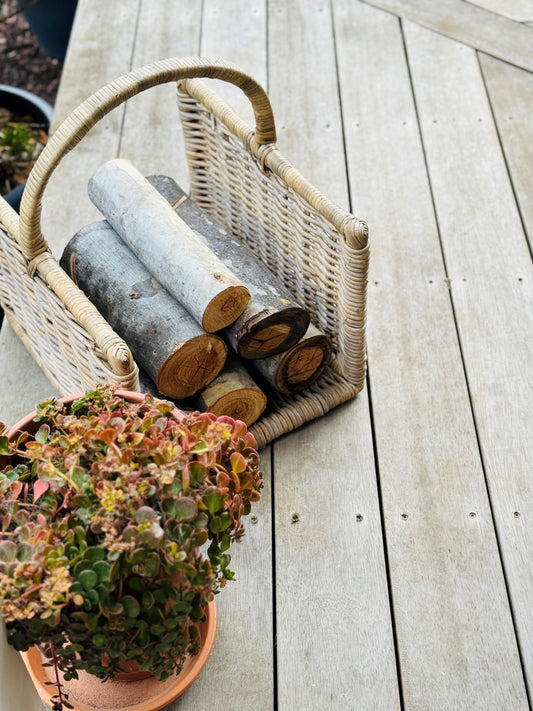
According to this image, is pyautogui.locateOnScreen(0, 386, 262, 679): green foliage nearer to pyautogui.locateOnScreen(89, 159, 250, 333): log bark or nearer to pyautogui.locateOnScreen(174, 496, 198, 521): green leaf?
pyautogui.locateOnScreen(174, 496, 198, 521): green leaf

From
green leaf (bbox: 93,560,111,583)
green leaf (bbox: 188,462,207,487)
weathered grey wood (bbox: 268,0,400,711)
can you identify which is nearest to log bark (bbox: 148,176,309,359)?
weathered grey wood (bbox: 268,0,400,711)

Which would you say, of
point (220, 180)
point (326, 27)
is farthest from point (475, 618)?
point (326, 27)

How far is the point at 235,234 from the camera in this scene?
1.52m

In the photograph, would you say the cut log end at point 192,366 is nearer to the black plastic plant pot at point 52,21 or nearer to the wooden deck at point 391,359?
the wooden deck at point 391,359

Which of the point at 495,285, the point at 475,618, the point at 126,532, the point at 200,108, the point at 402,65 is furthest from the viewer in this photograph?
the point at 402,65

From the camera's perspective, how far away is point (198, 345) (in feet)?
3.90

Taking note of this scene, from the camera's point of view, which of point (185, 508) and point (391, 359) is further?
point (391, 359)

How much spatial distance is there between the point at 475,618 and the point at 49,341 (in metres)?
0.80

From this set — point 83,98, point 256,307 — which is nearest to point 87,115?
point 256,307

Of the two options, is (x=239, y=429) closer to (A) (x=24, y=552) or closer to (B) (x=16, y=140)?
(A) (x=24, y=552)

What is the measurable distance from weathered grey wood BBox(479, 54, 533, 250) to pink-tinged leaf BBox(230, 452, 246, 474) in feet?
3.52

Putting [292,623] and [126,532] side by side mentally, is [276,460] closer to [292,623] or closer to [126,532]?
[292,623]

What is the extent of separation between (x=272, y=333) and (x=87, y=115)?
0.43m

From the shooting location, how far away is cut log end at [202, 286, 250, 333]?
1.17 m
